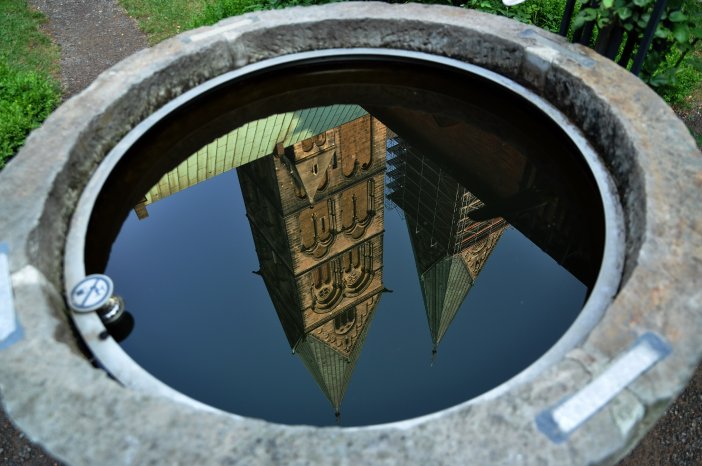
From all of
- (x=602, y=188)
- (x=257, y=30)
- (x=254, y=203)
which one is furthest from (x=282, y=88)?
(x=602, y=188)

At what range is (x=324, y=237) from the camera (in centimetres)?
476

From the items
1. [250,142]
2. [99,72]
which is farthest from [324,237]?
[99,72]

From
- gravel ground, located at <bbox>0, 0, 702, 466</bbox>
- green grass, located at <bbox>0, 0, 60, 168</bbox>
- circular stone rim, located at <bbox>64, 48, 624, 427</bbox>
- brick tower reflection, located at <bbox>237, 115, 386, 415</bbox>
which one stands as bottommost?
gravel ground, located at <bbox>0, 0, 702, 466</bbox>

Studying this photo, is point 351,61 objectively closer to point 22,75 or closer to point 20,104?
point 20,104

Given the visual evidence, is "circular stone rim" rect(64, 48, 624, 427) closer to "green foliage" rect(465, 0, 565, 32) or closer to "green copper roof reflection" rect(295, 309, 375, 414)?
"green copper roof reflection" rect(295, 309, 375, 414)

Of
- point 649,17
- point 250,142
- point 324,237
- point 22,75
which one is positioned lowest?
point 22,75

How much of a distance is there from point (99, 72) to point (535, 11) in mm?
5983

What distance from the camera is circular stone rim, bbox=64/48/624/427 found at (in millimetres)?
3230

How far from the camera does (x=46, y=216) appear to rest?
3703mm

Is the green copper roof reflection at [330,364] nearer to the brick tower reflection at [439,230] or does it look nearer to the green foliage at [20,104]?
the brick tower reflection at [439,230]

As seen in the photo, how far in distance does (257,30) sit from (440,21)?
162 centimetres

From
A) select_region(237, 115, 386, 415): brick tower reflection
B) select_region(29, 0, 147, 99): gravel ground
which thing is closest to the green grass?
select_region(29, 0, 147, 99): gravel ground

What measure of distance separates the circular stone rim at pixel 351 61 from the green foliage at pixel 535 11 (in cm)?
279

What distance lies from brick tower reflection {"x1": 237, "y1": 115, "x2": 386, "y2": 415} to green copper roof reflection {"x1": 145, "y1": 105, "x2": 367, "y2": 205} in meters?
0.08
